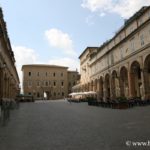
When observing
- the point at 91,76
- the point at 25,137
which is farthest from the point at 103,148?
the point at 91,76

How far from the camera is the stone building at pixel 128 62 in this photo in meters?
31.3

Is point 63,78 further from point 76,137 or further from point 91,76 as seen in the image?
point 76,137

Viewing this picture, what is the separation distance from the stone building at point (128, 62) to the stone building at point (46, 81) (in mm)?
35705

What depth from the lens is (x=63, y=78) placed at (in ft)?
329

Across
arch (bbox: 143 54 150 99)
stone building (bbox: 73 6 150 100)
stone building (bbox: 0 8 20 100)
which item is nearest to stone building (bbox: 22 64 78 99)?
stone building (bbox: 73 6 150 100)

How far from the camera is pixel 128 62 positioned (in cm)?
3647

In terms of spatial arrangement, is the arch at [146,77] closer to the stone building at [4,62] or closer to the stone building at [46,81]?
the stone building at [4,62]

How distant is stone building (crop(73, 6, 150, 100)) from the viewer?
3127 centimetres

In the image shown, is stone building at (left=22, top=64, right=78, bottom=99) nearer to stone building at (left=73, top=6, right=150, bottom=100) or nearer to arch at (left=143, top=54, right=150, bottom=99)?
stone building at (left=73, top=6, right=150, bottom=100)

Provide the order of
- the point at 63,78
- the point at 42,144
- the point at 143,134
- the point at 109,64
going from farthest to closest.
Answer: the point at 63,78
the point at 109,64
the point at 143,134
the point at 42,144

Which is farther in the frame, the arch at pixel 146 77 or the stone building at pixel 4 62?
the arch at pixel 146 77

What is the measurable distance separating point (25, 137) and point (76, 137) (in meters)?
2.00

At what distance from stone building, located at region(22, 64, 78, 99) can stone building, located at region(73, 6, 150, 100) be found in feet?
117

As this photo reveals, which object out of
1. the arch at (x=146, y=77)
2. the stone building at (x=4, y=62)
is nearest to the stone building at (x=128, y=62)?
the arch at (x=146, y=77)
